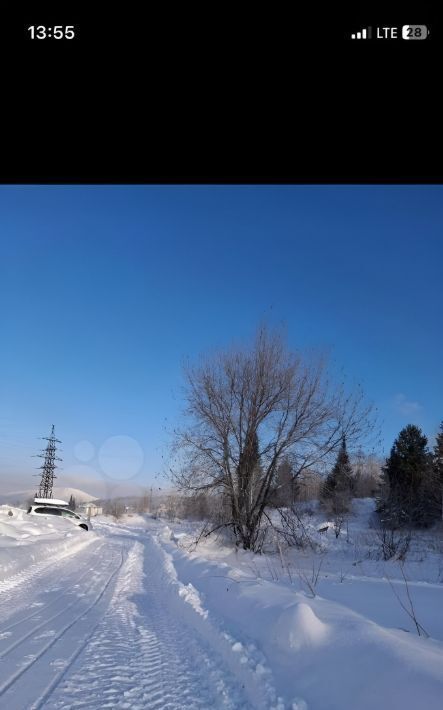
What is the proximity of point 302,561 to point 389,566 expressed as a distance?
301 cm

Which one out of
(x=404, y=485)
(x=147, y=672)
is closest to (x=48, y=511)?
(x=404, y=485)

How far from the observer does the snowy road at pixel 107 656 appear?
3.48 meters
